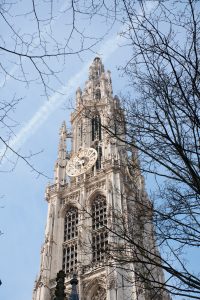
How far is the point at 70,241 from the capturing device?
134 ft

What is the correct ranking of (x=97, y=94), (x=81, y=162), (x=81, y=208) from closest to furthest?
(x=81, y=208) < (x=81, y=162) < (x=97, y=94)

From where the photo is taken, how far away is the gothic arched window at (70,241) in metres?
39.2

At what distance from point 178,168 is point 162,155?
0.54 meters

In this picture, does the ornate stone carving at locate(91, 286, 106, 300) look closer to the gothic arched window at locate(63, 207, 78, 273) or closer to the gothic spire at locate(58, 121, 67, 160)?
the gothic arched window at locate(63, 207, 78, 273)

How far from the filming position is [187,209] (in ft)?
30.5

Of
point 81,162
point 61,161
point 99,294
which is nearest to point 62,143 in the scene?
point 61,161

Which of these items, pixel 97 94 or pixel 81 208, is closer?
pixel 81 208

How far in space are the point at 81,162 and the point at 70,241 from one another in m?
10.0

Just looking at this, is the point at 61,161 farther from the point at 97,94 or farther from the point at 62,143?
the point at 97,94

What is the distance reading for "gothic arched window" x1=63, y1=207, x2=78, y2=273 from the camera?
3922 cm

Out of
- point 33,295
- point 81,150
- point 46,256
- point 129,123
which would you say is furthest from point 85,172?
point 129,123

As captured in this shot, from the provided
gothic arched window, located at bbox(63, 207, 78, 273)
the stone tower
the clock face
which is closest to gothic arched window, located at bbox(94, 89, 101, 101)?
the stone tower

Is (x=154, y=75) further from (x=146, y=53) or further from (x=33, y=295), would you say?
(x=33, y=295)

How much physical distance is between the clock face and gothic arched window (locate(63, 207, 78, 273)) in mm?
4621
